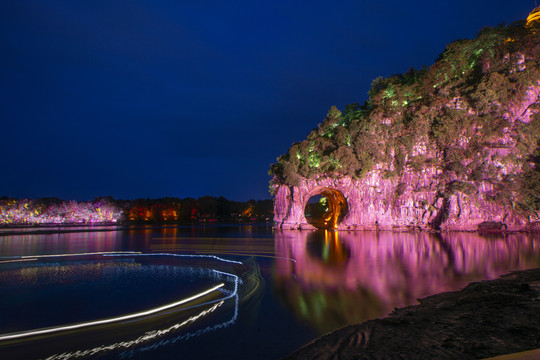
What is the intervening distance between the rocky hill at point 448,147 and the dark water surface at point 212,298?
16.4 meters

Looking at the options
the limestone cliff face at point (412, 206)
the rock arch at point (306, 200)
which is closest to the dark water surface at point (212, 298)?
the limestone cliff face at point (412, 206)

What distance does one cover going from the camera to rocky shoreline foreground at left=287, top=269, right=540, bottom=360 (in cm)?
348

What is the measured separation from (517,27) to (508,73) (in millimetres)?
4670

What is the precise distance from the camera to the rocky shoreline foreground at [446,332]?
3.48 m

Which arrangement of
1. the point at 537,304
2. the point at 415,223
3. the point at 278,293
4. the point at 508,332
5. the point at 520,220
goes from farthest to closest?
the point at 415,223, the point at 520,220, the point at 278,293, the point at 537,304, the point at 508,332

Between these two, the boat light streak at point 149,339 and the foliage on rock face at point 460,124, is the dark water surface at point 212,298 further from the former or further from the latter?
the foliage on rock face at point 460,124

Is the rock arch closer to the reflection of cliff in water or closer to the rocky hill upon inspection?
the rocky hill

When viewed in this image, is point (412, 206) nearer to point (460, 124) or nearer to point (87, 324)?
point (460, 124)

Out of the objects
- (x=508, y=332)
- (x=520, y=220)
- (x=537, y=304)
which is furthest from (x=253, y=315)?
(x=520, y=220)

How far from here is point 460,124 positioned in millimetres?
27188

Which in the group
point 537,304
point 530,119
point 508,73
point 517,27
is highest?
point 517,27

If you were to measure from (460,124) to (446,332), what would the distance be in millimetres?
29009

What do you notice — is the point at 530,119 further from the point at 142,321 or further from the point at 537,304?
the point at 142,321

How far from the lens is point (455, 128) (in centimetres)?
2725
